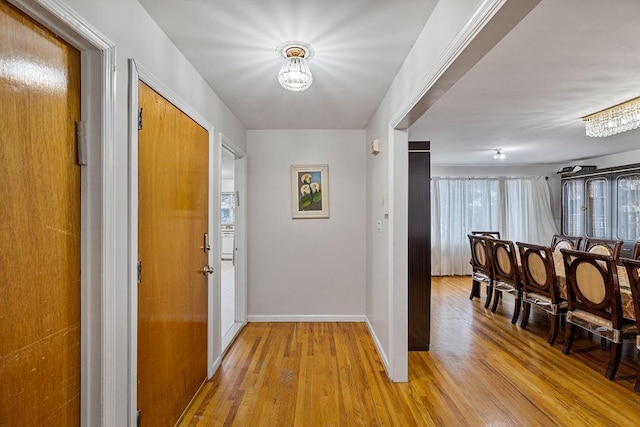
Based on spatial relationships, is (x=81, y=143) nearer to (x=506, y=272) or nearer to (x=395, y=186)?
(x=395, y=186)

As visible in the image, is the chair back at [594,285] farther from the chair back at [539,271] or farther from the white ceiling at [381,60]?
the white ceiling at [381,60]

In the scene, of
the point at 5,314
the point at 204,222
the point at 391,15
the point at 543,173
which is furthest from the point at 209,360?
the point at 543,173

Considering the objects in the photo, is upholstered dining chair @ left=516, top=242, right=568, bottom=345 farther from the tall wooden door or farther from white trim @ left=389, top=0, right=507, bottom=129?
the tall wooden door

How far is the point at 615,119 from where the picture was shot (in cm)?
300

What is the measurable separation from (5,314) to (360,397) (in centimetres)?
199

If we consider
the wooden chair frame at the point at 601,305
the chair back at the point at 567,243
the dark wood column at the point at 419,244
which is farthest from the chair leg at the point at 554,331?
the chair back at the point at 567,243

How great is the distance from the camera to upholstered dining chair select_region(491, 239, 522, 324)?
146 inches

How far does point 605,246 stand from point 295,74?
4.05 m

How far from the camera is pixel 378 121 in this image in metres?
2.99

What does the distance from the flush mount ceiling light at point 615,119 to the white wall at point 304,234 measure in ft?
7.48

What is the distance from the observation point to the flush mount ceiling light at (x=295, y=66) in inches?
74.2

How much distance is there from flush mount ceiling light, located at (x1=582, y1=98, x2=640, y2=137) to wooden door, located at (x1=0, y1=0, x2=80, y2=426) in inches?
156

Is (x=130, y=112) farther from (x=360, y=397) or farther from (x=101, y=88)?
(x=360, y=397)

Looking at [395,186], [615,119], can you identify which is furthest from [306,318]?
[615,119]
